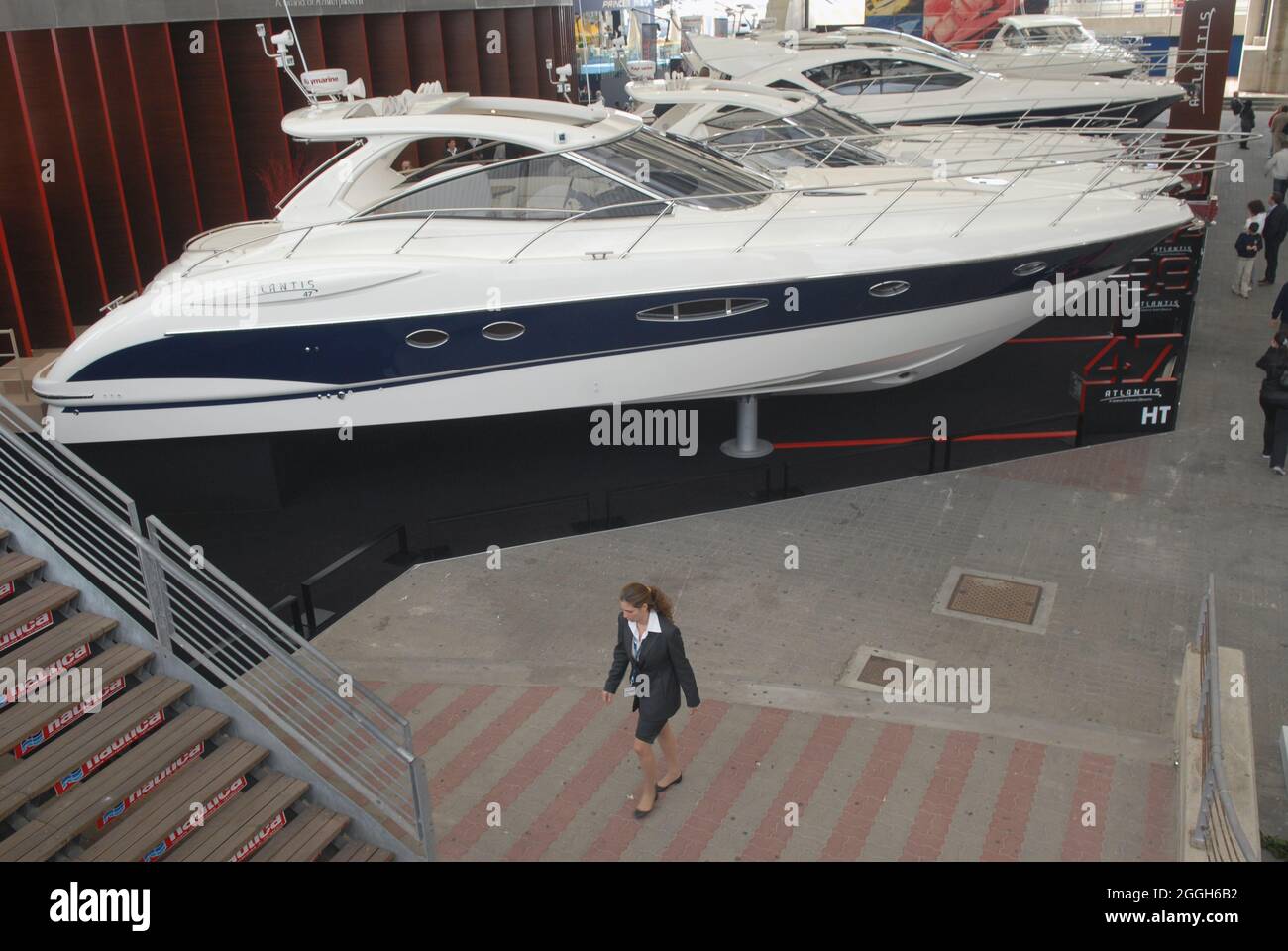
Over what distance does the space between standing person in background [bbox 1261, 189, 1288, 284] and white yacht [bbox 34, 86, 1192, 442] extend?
18.2 ft

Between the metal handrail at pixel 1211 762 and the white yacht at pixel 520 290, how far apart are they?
12.1 ft

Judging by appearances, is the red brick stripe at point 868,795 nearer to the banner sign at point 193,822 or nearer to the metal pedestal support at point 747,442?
the banner sign at point 193,822

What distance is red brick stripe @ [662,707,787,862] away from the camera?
5238 millimetres

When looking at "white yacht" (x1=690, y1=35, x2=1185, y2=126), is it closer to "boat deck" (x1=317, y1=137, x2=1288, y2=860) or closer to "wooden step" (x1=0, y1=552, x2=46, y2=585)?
"boat deck" (x1=317, y1=137, x2=1288, y2=860)

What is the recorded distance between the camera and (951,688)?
6.33 m

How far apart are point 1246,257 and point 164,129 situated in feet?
40.6

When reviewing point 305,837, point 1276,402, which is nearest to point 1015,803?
point 305,837

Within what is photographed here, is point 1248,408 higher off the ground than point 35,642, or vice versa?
point 35,642

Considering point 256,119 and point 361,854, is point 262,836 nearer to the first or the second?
point 361,854

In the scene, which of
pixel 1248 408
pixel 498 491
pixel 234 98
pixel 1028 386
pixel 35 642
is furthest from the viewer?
pixel 234 98
